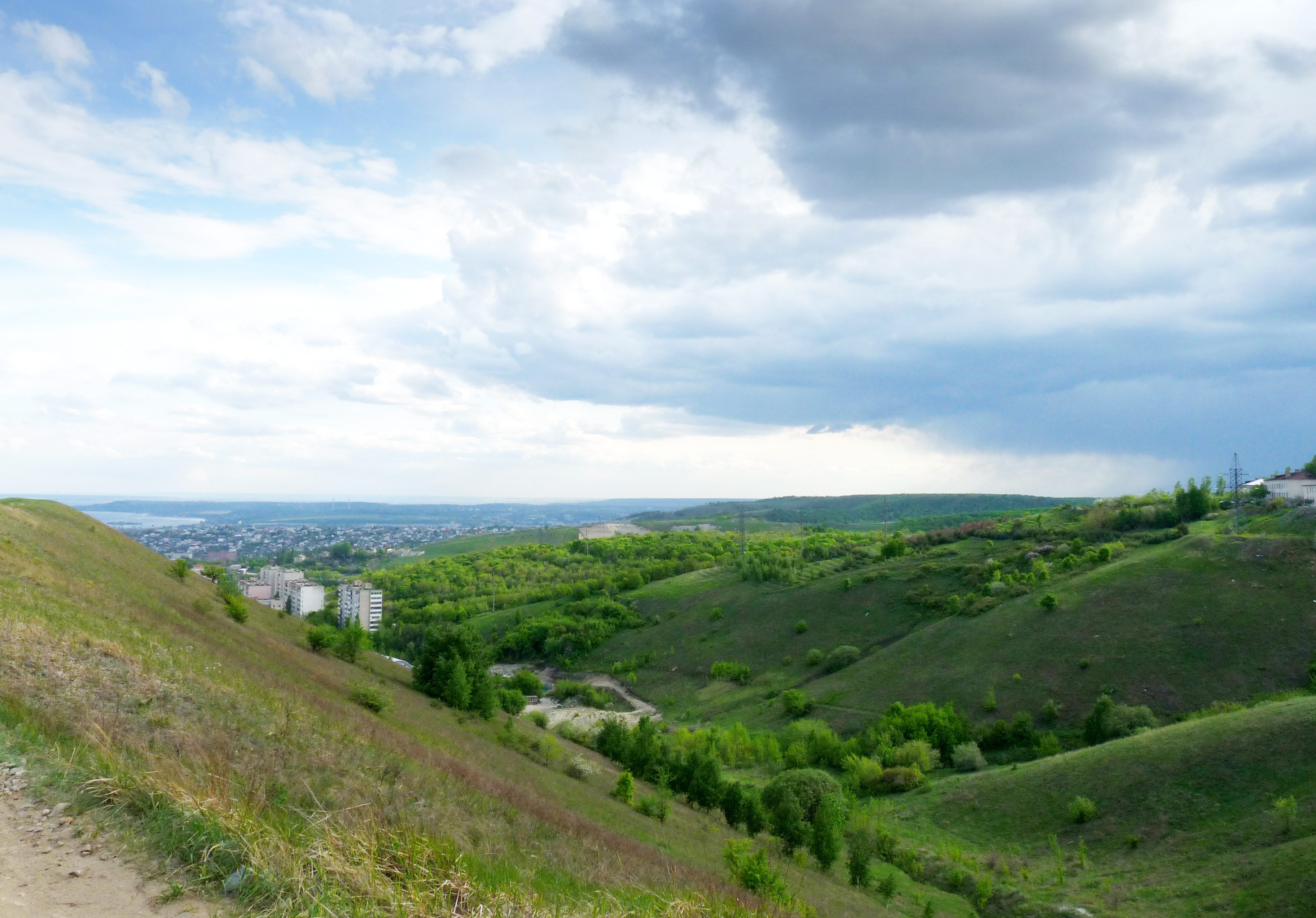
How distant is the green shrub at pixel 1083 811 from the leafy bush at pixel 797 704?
3154 cm

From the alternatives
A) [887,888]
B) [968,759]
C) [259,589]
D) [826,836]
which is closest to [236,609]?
[826,836]

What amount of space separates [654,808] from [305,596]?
10701 cm

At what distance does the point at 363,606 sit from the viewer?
123 m

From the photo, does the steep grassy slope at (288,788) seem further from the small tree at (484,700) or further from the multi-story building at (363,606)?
the multi-story building at (363,606)

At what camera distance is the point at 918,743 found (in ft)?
166

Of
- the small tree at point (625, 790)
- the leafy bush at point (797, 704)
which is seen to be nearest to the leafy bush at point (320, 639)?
the small tree at point (625, 790)

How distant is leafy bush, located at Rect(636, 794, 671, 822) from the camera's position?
110ft

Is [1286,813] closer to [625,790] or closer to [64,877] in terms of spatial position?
[625,790]

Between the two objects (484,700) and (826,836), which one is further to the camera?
(484,700)

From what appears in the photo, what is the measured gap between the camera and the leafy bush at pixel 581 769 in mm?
37969

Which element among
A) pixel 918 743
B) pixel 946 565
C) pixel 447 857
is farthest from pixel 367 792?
pixel 946 565

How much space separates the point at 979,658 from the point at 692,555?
3612 inches

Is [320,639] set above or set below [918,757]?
above

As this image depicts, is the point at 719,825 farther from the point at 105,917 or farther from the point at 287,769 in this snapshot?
the point at 105,917
